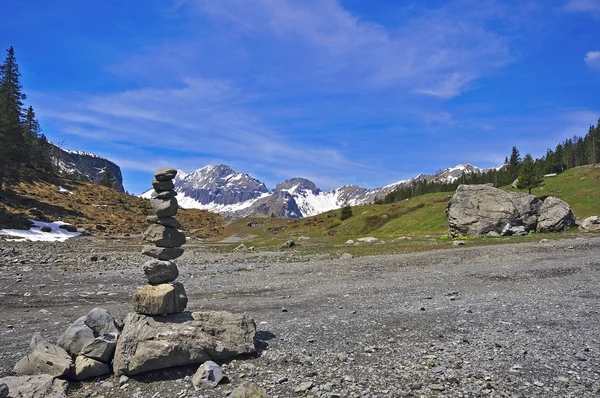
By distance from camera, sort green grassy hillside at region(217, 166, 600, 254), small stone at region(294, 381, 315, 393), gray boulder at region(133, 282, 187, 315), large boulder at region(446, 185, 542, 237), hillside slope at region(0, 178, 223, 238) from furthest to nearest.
Answer: hillside slope at region(0, 178, 223, 238), green grassy hillside at region(217, 166, 600, 254), large boulder at region(446, 185, 542, 237), gray boulder at region(133, 282, 187, 315), small stone at region(294, 381, 315, 393)

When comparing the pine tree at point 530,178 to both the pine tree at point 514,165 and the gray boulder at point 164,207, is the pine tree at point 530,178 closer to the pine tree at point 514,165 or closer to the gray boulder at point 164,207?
the pine tree at point 514,165

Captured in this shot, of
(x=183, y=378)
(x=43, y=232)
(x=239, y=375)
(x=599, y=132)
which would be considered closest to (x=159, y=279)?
(x=183, y=378)

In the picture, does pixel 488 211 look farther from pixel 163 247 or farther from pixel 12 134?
pixel 12 134

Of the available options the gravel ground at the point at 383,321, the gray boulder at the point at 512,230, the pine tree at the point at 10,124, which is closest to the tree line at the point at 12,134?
the pine tree at the point at 10,124

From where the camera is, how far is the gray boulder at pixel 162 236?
46.1ft

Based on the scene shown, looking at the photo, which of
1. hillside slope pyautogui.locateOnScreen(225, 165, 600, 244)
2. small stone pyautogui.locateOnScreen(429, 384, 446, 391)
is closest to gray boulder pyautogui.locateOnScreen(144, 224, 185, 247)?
small stone pyautogui.locateOnScreen(429, 384, 446, 391)

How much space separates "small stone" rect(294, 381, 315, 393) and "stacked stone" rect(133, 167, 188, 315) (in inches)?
220

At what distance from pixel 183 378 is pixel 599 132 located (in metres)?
238

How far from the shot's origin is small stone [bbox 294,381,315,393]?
9530 millimetres

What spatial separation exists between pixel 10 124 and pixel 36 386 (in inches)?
3436

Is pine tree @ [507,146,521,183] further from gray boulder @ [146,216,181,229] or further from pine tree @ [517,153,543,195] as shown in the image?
gray boulder @ [146,216,181,229]

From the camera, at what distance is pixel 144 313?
1268 centimetres

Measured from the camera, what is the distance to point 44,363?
34.9ft

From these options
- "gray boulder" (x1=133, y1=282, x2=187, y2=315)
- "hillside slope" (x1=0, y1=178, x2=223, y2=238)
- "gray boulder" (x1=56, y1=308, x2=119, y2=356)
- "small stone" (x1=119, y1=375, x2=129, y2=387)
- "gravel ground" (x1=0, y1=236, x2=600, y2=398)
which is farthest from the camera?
"hillside slope" (x1=0, y1=178, x2=223, y2=238)
